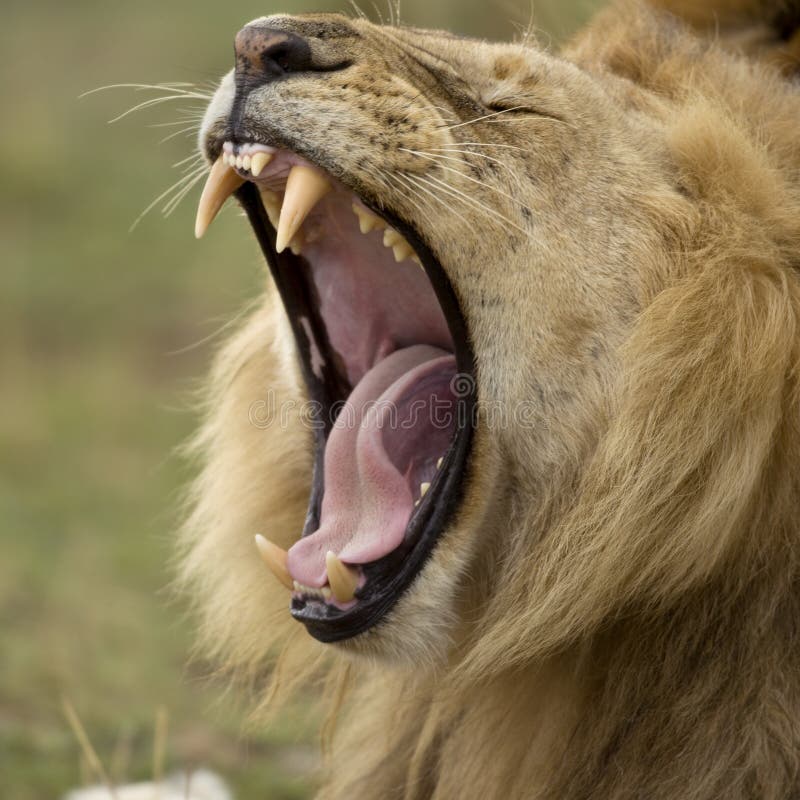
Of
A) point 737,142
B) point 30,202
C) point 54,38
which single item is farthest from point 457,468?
point 54,38

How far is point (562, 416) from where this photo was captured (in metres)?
2.37

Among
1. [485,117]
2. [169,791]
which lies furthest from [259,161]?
[169,791]

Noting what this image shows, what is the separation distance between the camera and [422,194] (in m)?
2.41

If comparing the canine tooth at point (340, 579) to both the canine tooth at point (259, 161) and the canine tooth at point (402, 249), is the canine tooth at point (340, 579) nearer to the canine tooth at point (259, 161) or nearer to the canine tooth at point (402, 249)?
the canine tooth at point (402, 249)

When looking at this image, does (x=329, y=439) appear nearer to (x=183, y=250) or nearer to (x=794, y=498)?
(x=794, y=498)

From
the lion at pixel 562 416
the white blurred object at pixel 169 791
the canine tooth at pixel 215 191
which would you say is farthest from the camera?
the white blurred object at pixel 169 791

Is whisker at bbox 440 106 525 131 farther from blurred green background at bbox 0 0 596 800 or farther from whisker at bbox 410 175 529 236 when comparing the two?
blurred green background at bbox 0 0 596 800

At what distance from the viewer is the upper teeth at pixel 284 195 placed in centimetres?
238

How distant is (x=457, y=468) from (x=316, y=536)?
12.6 inches

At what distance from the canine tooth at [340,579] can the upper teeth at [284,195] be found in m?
0.52

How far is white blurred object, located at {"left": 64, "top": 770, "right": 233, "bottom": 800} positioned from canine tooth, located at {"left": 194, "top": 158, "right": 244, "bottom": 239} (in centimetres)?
128

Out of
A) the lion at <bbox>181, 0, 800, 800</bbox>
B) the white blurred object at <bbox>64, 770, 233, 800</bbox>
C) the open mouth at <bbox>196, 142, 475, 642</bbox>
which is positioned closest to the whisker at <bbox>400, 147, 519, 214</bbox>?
the lion at <bbox>181, 0, 800, 800</bbox>

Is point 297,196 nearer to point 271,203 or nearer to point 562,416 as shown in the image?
point 271,203

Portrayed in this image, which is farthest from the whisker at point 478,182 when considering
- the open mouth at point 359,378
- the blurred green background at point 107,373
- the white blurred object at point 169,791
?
the white blurred object at point 169,791
